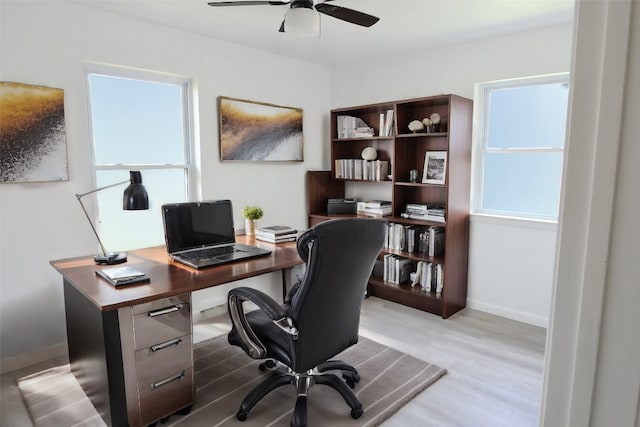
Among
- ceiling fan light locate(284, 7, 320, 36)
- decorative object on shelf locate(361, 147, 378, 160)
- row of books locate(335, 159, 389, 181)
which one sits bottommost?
row of books locate(335, 159, 389, 181)

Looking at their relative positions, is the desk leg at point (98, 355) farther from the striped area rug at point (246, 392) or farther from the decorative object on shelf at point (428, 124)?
the decorative object on shelf at point (428, 124)

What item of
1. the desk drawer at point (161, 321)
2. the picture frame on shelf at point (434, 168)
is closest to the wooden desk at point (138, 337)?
the desk drawer at point (161, 321)

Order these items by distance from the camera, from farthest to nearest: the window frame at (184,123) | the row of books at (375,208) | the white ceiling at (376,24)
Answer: the row of books at (375,208) < the window frame at (184,123) < the white ceiling at (376,24)

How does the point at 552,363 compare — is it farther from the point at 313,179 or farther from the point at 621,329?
the point at 313,179

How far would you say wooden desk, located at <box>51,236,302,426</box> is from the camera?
6.03 feet

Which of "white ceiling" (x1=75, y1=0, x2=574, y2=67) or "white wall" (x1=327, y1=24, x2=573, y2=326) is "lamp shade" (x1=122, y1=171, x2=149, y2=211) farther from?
"white wall" (x1=327, y1=24, x2=573, y2=326)

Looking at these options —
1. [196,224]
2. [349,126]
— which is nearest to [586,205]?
[196,224]

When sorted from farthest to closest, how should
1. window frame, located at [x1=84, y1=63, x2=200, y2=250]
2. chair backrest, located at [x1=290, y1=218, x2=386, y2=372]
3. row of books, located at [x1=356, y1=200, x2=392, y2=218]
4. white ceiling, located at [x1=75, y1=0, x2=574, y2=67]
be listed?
row of books, located at [x1=356, y1=200, x2=392, y2=218], window frame, located at [x1=84, y1=63, x2=200, y2=250], white ceiling, located at [x1=75, y1=0, x2=574, y2=67], chair backrest, located at [x1=290, y1=218, x2=386, y2=372]

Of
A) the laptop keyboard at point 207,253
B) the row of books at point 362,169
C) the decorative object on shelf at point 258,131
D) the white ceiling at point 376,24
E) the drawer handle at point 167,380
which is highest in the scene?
the white ceiling at point 376,24

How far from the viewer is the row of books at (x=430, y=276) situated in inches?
138

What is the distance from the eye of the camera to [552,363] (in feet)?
1.46

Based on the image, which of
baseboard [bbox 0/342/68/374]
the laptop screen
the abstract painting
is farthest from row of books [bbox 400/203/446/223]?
baseboard [bbox 0/342/68/374]

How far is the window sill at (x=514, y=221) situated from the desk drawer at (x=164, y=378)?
2658 millimetres

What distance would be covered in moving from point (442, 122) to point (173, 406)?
3.02 m
